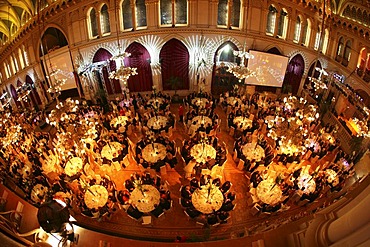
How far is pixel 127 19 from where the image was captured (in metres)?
17.5

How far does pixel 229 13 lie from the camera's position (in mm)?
17328

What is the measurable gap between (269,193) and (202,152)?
298 centimetres

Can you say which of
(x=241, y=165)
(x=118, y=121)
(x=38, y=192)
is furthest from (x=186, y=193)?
(x=118, y=121)

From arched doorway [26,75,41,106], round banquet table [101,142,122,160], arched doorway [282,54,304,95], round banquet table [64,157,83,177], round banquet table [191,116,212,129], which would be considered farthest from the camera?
arched doorway [26,75,41,106]

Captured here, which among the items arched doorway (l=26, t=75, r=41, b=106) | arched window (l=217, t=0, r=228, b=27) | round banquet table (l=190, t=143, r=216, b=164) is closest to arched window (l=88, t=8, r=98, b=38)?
arched doorway (l=26, t=75, r=41, b=106)

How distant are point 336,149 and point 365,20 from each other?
6.49 metres

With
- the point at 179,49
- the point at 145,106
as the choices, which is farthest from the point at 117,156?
the point at 179,49

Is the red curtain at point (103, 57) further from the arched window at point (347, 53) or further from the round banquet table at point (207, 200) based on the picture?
the arched window at point (347, 53)

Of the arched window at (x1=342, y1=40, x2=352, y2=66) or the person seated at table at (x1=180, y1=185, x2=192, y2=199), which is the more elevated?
the arched window at (x1=342, y1=40, x2=352, y2=66)

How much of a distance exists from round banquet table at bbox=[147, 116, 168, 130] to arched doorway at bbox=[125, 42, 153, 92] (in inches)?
199

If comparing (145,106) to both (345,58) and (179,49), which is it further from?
(345,58)

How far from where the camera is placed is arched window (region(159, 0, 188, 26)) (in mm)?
17094

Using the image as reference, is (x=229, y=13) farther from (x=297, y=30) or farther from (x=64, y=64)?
(x=64, y=64)

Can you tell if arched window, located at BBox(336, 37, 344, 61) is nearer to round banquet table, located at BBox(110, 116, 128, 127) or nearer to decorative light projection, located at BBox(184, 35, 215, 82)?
decorative light projection, located at BBox(184, 35, 215, 82)
